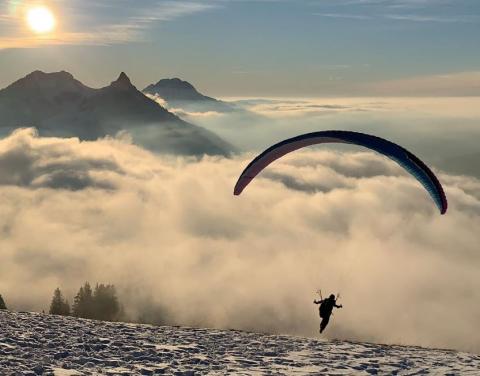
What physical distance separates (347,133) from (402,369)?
347 inches

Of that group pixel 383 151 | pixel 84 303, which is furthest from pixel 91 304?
pixel 383 151

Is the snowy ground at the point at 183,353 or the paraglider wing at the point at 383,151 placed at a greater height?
the paraglider wing at the point at 383,151

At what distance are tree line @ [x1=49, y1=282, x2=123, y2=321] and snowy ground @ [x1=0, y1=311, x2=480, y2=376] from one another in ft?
306

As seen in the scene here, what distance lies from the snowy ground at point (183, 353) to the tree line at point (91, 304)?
93.1m

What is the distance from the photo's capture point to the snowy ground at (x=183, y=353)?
18.0 meters

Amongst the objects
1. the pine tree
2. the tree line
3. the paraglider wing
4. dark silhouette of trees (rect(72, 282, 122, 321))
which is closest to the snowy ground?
the paraglider wing

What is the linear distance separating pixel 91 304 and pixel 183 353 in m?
104

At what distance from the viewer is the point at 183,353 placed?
64.8 feet

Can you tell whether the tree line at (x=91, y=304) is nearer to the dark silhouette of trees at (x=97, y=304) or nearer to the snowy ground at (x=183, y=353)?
the dark silhouette of trees at (x=97, y=304)

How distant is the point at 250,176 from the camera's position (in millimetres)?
24797

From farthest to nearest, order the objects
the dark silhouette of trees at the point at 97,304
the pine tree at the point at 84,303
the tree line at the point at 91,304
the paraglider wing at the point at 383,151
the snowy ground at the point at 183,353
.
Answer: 1. the dark silhouette of trees at the point at 97,304
2. the pine tree at the point at 84,303
3. the tree line at the point at 91,304
4. the paraglider wing at the point at 383,151
5. the snowy ground at the point at 183,353

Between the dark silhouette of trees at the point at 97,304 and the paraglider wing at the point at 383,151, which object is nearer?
the paraglider wing at the point at 383,151

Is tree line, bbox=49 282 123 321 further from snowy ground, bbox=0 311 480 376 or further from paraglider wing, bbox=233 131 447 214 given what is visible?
paraglider wing, bbox=233 131 447 214

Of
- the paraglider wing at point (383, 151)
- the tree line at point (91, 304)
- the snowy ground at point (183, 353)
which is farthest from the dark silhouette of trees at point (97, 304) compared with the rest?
the paraglider wing at point (383, 151)
